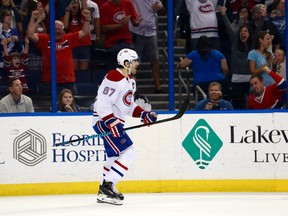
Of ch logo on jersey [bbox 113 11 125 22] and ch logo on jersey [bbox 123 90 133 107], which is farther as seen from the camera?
ch logo on jersey [bbox 113 11 125 22]

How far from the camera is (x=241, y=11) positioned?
10750 mm

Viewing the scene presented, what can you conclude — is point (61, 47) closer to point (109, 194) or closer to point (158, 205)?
point (109, 194)

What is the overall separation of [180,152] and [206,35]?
4.30 feet

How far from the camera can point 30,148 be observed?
10352 millimetres

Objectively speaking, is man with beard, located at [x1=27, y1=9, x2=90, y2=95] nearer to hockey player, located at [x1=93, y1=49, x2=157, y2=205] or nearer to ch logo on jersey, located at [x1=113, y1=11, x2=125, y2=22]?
ch logo on jersey, located at [x1=113, y1=11, x2=125, y2=22]

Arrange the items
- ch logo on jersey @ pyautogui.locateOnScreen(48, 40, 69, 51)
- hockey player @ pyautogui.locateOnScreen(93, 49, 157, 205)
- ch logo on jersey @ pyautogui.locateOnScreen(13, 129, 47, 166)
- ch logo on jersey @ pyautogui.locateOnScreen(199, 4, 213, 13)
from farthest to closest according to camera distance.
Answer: ch logo on jersey @ pyautogui.locateOnScreen(199, 4, 213, 13) < ch logo on jersey @ pyautogui.locateOnScreen(48, 40, 69, 51) < ch logo on jersey @ pyautogui.locateOnScreen(13, 129, 47, 166) < hockey player @ pyautogui.locateOnScreen(93, 49, 157, 205)

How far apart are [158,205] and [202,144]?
1.28m

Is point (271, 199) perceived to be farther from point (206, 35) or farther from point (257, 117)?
point (206, 35)

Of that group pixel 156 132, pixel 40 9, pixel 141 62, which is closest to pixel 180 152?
pixel 156 132

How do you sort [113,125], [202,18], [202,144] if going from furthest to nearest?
[202,18]
[202,144]
[113,125]

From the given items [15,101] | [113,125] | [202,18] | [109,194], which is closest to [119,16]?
[202,18]

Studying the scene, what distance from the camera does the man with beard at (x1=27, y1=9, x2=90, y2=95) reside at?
34.6 ft

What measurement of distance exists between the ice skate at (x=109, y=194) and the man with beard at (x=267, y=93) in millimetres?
1960

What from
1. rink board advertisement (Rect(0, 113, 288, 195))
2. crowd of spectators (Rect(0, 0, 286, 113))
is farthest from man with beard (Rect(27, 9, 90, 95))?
rink board advertisement (Rect(0, 113, 288, 195))
